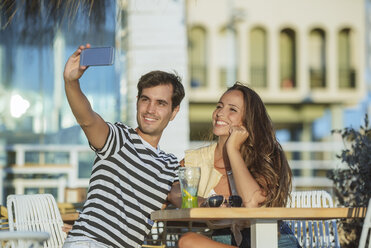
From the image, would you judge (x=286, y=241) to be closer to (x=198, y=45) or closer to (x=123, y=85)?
(x=123, y=85)

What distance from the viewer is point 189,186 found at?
2.51 meters

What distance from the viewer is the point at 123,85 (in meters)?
6.09

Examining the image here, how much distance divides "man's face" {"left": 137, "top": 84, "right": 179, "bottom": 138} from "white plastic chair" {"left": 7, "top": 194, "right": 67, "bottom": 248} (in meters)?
0.92

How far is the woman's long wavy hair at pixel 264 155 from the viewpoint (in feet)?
9.27

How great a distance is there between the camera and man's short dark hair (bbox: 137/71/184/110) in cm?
292

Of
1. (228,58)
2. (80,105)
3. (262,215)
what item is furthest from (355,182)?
(228,58)

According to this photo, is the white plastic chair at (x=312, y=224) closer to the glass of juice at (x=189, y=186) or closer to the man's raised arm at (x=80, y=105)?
the glass of juice at (x=189, y=186)

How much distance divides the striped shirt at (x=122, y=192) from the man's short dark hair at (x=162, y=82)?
0.23 m

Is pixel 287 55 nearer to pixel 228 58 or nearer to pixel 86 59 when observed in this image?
pixel 228 58

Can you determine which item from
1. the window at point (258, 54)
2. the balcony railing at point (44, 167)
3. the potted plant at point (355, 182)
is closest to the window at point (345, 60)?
the window at point (258, 54)

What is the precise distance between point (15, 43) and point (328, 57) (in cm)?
1435

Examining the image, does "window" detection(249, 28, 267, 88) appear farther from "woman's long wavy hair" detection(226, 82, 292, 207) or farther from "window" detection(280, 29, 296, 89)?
"woman's long wavy hair" detection(226, 82, 292, 207)

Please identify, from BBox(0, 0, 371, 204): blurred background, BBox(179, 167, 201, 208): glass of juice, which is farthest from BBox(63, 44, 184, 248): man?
BBox(0, 0, 371, 204): blurred background

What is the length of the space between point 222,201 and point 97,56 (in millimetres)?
756
